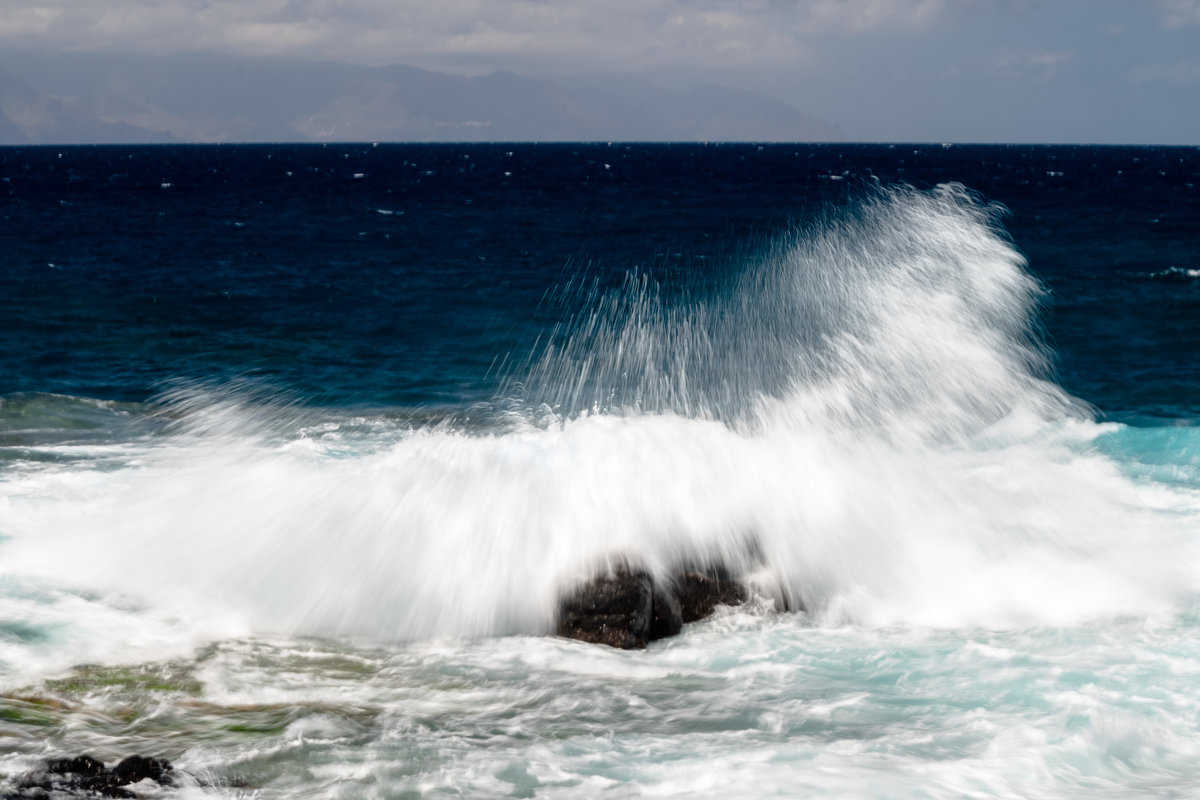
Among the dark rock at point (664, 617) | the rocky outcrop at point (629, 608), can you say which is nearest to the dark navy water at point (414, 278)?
the rocky outcrop at point (629, 608)

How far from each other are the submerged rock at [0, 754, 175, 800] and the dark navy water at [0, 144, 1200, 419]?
11921mm

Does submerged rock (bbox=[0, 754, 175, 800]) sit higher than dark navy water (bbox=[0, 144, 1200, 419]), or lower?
lower

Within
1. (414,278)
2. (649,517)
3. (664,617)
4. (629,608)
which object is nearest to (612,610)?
(629,608)

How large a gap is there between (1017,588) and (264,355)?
630 inches

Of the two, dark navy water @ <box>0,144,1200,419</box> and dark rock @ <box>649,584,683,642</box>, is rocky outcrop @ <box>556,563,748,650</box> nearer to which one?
dark rock @ <box>649,584,683,642</box>

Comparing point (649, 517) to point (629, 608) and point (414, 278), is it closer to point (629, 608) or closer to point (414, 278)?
point (629, 608)

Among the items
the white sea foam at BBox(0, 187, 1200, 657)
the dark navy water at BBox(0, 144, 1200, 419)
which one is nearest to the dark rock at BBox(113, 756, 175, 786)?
the white sea foam at BBox(0, 187, 1200, 657)

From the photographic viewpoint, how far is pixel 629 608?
8.16 m

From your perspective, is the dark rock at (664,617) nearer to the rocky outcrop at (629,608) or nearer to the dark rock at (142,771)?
the rocky outcrop at (629,608)

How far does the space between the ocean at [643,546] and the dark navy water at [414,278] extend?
11.7 inches

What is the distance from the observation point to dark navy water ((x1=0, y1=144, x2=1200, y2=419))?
19.8 metres

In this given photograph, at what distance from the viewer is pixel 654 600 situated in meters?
8.35

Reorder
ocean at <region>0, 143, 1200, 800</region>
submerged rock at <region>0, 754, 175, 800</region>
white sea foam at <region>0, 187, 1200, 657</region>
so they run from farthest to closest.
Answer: white sea foam at <region>0, 187, 1200, 657</region> → ocean at <region>0, 143, 1200, 800</region> → submerged rock at <region>0, 754, 175, 800</region>

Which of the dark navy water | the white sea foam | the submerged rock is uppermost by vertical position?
the dark navy water
